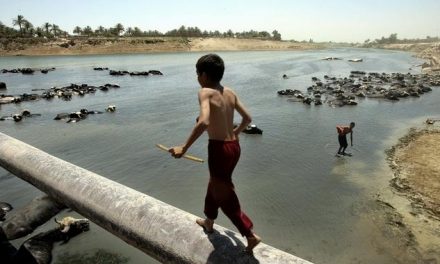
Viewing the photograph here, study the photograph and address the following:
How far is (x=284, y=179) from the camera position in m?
13.8

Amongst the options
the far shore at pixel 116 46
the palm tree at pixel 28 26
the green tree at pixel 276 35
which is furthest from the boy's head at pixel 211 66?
the green tree at pixel 276 35

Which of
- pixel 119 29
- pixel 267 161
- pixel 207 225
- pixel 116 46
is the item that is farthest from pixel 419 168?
pixel 119 29

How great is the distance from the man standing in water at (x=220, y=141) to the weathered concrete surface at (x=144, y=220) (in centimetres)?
28

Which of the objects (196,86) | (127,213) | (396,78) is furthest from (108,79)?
(127,213)

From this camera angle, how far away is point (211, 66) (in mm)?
4020

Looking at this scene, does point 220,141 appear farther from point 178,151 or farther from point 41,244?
point 41,244

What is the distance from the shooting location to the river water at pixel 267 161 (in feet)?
32.2

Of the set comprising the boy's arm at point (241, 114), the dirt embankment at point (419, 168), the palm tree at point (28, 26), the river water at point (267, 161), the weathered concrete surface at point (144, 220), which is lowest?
the river water at point (267, 161)

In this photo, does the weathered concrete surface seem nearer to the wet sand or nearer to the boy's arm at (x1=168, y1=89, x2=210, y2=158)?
the boy's arm at (x1=168, y1=89, x2=210, y2=158)

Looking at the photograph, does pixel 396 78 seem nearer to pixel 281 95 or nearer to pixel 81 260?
pixel 281 95

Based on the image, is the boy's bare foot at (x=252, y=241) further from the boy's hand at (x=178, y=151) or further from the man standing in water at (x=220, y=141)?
the boy's hand at (x=178, y=151)

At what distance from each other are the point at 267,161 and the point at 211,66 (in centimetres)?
1208

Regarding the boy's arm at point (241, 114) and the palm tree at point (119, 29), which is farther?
the palm tree at point (119, 29)

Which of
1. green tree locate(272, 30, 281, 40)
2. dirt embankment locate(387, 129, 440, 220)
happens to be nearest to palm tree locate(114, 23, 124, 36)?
green tree locate(272, 30, 281, 40)
